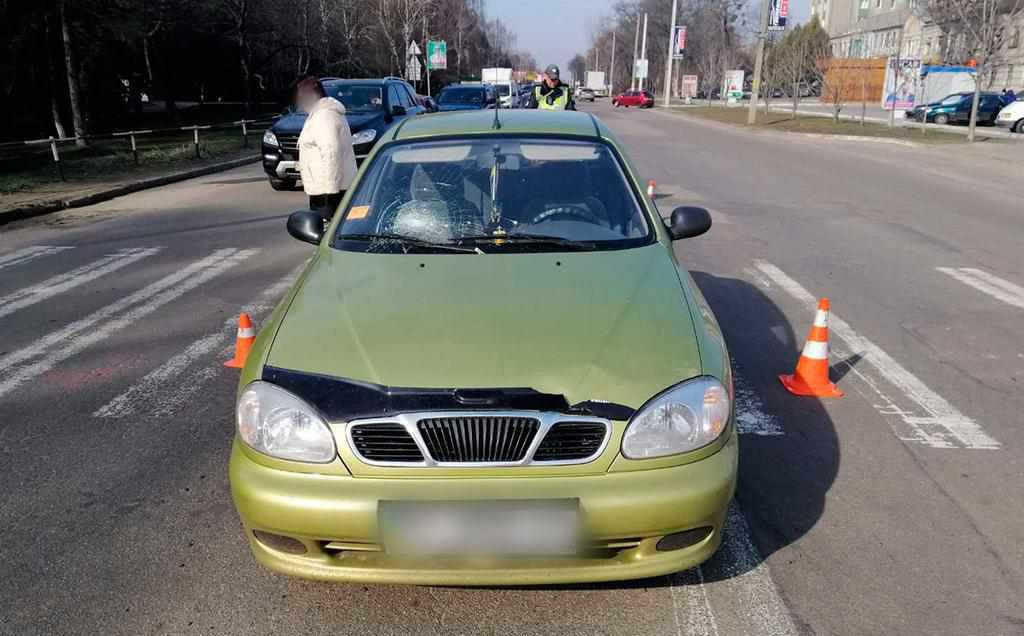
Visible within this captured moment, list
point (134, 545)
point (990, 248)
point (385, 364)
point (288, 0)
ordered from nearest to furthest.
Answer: point (385, 364)
point (134, 545)
point (990, 248)
point (288, 0)

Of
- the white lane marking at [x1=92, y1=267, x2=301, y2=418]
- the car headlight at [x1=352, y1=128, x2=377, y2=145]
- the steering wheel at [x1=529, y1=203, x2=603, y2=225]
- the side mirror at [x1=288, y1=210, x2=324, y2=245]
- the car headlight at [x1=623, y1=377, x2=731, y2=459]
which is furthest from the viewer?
the car headlight at [x1=352, y1=128, x2=377, y2=145]

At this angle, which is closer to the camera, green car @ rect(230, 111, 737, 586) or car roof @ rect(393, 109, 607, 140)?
green car @ rect(230, 111, 737, 586)

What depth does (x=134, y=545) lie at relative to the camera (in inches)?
128

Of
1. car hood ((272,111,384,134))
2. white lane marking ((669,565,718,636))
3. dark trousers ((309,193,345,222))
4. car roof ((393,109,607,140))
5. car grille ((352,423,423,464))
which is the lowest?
white lane marking ((669,565,718,636))

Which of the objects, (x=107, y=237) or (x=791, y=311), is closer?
(x=791, y=311)

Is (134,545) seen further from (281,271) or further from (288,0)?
(288,0)

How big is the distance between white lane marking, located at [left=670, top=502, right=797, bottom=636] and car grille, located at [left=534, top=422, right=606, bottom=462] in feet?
2.57

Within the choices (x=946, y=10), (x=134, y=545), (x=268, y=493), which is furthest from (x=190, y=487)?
(x=946, y=10)

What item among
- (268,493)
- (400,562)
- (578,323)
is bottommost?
(400,562)

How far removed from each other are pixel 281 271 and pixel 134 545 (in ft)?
17.5

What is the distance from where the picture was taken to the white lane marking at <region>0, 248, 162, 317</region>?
7164mm

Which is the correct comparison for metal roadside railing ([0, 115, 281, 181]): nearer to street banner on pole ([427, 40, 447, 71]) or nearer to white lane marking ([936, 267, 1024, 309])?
street banner on pole ([427, 40, 447, 71])

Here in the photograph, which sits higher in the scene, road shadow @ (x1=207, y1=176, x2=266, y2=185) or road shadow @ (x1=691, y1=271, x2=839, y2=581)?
road shadow @ (x1=207, y1=176, x2=266, y2=185)

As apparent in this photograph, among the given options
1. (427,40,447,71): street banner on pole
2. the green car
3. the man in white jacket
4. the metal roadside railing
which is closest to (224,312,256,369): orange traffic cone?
the green car
